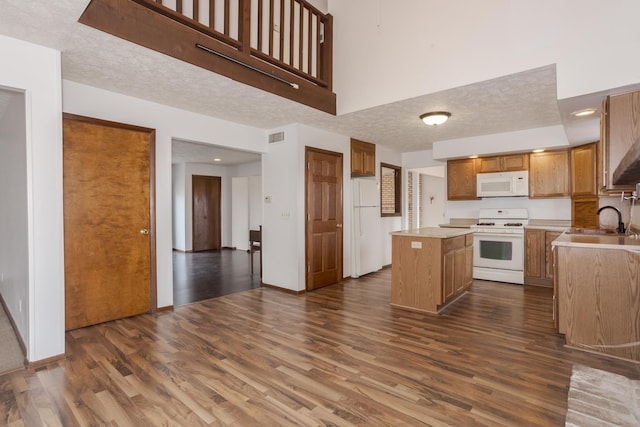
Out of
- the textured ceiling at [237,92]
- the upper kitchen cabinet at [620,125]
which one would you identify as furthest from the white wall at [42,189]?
the upper kitchen cabinet at [620,125]

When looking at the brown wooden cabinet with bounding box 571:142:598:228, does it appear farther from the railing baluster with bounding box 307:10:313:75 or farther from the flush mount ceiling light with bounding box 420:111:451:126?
the railing baluster with bounding box 307:10:313:75

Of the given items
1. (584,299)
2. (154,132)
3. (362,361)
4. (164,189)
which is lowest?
(362,361)

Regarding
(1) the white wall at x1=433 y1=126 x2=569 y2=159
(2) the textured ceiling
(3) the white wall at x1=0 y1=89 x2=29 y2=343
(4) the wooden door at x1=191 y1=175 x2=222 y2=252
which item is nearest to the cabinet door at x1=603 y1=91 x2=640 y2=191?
(2) the textured ceiling

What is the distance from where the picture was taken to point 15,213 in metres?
3.13

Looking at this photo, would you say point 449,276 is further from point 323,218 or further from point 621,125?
point 621,125

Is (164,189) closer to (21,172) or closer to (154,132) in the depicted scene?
(154,132)

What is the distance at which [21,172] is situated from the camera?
278 cm

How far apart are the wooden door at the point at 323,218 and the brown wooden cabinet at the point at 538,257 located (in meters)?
2.93

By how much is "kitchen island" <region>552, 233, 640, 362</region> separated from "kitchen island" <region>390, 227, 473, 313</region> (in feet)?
3.64

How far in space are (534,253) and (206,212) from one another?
776cm

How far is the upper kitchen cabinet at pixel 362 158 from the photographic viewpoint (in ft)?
18.9

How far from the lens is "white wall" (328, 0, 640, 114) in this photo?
2691 millimetres

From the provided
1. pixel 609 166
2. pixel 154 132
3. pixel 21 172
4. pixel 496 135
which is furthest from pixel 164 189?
pixel 496 135

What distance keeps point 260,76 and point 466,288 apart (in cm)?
384
